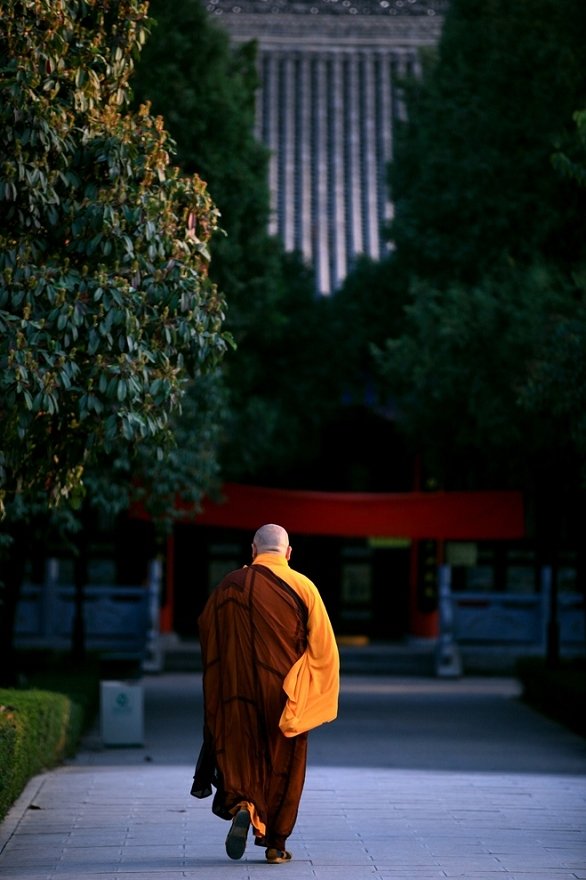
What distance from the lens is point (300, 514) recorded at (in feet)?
90.4

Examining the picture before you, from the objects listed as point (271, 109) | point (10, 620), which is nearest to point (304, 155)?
point (271, 109)

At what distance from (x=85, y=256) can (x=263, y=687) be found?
3.07 m

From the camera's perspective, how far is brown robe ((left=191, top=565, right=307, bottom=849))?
856 centimetres

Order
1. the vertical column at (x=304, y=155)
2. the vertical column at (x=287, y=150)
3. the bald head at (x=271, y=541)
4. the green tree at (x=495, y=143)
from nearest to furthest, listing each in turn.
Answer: the bald head at (x=271, y=541) → the green tree at (x=495, y=143) → the vertical column at (x=304, y=155) → the vertical column at (x=287, y=150)

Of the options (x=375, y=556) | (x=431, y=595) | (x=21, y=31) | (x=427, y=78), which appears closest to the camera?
(x=21, y=31)

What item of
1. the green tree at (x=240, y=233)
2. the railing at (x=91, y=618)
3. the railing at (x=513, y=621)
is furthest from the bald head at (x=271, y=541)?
the railing at (x=513, y=621)

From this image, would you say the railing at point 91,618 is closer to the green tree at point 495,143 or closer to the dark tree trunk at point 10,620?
the green tree at point 495,143

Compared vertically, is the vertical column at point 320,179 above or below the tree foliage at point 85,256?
above

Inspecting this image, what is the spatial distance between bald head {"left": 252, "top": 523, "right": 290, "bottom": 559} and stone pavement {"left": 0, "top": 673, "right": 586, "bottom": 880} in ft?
5.27

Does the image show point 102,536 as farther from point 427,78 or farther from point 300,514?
point 427,78

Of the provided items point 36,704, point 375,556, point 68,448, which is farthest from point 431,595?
point 68,448

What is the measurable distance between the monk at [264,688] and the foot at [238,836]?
6 centimetres

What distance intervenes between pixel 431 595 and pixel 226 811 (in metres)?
21.1

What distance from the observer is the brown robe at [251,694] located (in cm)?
856
